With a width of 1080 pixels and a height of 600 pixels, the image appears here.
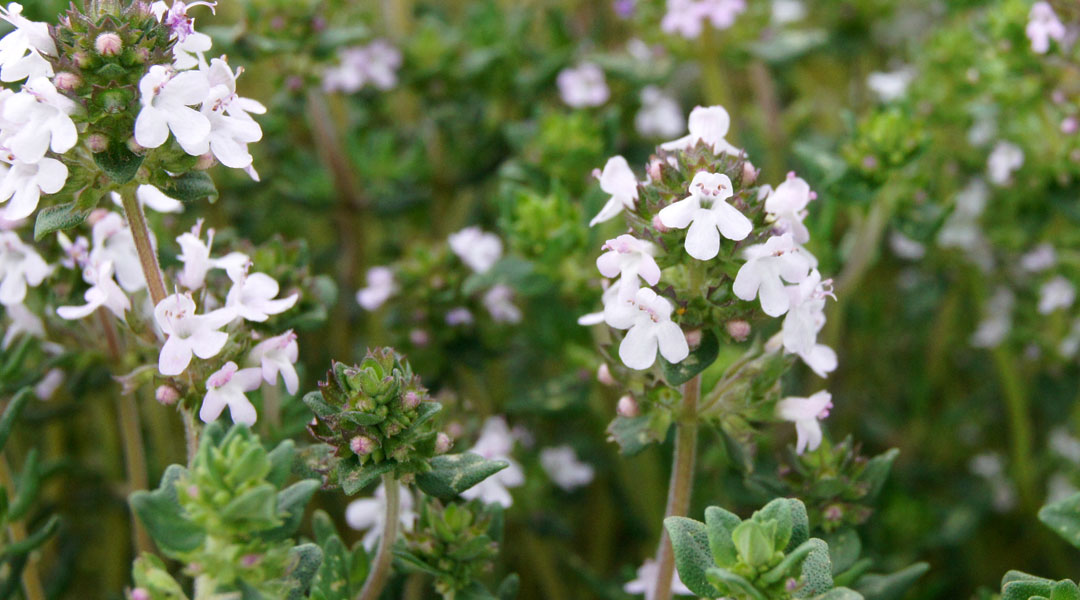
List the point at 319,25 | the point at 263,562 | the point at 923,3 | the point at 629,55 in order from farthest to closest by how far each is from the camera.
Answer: the point at 923,3
the point at 629,55
the point at 319,25
the point at 263,562

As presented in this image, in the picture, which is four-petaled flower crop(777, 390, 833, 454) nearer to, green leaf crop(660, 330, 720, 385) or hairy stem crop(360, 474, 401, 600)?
green leaf crop(660, 330, 720, 385)

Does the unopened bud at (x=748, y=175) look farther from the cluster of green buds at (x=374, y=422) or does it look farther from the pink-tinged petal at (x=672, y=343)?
the cluster of green buds at (x=374, y=422)

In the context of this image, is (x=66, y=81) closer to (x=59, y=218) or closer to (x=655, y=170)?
(x=59, y=218)

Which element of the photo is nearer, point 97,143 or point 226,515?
A: point 226,515

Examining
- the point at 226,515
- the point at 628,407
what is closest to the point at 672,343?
the point at 628,407

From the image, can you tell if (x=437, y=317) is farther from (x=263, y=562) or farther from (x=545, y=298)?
(x=263, y=562)

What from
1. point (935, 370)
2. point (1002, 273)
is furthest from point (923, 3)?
point (935, 370)

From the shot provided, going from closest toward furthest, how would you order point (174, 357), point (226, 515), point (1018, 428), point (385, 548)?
point (226, 515) → point (174, 357) → point (385, 548) → point (1018, 428)
